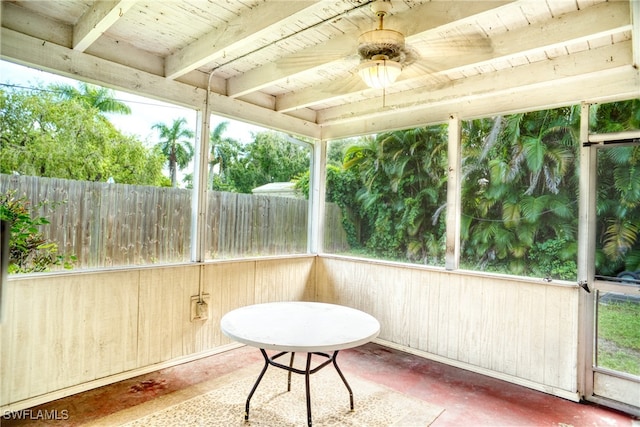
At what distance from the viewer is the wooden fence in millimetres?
2645

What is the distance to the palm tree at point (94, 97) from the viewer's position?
8.78 ft

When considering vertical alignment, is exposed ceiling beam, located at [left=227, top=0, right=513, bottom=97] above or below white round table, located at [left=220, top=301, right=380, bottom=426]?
above

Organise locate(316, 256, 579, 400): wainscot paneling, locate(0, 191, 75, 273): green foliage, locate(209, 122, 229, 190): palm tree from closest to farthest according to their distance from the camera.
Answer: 1. locate(0, 191, 75, 273): green foliage
2. locate(316, 256, 579, 400): wainscot paneling
3. locate(209, 122, 229, 190): palm tree

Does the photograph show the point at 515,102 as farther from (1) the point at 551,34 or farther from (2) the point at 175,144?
(2) the point at 175,144

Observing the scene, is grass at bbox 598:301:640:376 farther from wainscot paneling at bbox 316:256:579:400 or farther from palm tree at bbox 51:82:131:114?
palm tree at bbox 51:82:131:114

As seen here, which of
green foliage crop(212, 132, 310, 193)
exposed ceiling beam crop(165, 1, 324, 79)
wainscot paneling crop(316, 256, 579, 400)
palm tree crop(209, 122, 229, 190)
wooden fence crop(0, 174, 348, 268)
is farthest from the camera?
green foliage crop(212, 132, 310, 193)

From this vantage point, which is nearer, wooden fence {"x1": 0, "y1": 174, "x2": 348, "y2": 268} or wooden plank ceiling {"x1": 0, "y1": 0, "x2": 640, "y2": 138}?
wooden plank ceiling {"x1": 0, "y1": 0, "x2": 640, "y2": 138}

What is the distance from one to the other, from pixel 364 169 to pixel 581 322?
2.53 metres

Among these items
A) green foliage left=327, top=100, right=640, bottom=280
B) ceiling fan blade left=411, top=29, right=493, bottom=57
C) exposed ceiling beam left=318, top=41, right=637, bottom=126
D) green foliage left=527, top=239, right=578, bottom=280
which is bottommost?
green foliage left=527, top=239, right=578, bottom=280

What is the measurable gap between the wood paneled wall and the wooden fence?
0.17 m

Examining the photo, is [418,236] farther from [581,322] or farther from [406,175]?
[581,322]

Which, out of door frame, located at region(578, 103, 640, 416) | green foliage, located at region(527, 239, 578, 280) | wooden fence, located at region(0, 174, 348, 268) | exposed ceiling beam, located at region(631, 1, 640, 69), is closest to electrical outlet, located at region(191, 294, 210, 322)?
wooden fence, located at region(0, 174, 348, 268)

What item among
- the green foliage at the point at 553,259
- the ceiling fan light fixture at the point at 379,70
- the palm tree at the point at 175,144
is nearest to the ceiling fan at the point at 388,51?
the ceiling fan light fixture at the point at 379,70

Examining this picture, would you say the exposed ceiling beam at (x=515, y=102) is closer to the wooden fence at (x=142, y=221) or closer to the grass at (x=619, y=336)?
the wooden fence at (x=142, y=221)
